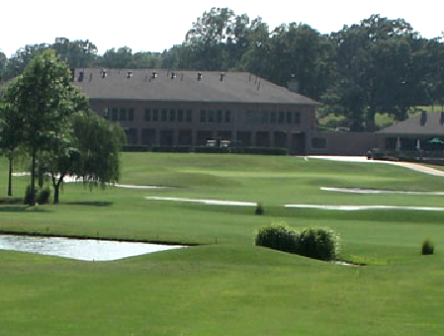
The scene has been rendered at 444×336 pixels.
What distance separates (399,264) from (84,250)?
39.8ft

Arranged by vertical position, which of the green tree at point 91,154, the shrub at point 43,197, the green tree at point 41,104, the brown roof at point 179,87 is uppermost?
the brown roof at point 179,87

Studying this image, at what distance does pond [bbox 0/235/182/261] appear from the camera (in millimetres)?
40938

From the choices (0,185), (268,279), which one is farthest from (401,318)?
(0,185)

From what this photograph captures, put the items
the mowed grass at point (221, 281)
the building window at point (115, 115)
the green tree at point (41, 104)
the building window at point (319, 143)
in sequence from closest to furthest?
the mowed grass at point (221, 281) < the green tree at point (41, 104) < the building window at point (115, 115) < the building window at point (319, 143)

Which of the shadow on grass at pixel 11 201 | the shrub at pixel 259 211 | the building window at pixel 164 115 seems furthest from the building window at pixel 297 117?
the shrub at pixel 259 211

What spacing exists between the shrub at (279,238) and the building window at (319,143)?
121036 millimetres

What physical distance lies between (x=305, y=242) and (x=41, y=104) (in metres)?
35.7

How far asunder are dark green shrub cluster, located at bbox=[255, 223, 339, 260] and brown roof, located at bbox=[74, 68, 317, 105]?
11256 centimetres

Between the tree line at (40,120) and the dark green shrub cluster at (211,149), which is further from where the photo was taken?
the dark green shrub cluster at (211,149)

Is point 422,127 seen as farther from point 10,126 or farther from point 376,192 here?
point 10,126

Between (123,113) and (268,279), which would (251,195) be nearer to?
(268,279)

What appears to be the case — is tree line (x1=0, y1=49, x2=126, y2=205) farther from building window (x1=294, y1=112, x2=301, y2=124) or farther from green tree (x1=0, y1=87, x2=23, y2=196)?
A: building window (x1=294, y1=112, x2=301, y2=124)

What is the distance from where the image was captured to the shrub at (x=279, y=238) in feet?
129

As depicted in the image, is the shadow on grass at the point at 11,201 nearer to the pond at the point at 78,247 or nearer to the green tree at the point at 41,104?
the green tree at the point at 41,104
